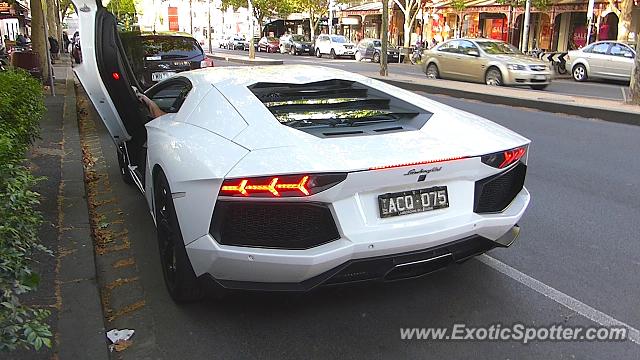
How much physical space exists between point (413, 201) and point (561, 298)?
135 centimetres

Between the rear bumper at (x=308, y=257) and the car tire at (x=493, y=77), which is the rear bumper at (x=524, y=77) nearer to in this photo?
the car tire at (x=493, y=77)

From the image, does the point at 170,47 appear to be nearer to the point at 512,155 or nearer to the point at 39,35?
the point at 39,35

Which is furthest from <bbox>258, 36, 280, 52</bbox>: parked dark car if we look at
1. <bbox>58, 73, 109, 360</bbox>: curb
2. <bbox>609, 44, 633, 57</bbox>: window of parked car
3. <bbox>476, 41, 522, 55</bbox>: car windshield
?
<bbox>58, 73, 109, 360</bbox>: curb

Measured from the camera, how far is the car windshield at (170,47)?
11492 millimetres

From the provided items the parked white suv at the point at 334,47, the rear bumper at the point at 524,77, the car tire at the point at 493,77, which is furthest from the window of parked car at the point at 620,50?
the parked white suv at the point at 334,47

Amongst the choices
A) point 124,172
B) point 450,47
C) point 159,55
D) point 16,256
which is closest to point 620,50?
point 450,47

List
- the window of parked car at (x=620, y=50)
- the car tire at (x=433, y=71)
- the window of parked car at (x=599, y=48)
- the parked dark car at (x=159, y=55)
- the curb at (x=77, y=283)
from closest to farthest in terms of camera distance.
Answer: the curb at (x=77, y=283) → the parked dark car at (x=159, y=55) → the window of parked car at (x=620, y=50) → the car tire at (x=433, y=71) → the window of parked car at (x=599, y=48)

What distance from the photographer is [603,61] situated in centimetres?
2055

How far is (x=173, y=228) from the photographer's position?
11.2 feet

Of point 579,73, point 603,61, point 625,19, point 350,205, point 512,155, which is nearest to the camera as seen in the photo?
point 350,205

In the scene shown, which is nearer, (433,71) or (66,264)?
(66,264)

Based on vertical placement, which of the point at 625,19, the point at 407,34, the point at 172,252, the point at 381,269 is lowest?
the point at 172,252

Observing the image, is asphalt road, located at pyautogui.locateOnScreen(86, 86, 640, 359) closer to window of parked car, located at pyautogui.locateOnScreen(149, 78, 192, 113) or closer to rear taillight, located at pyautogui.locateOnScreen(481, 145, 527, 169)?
rear taillight, located at pyautogui.locateOnScreen(481, 145, 527, 169)

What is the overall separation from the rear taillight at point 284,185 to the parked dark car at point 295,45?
41.8 meters
